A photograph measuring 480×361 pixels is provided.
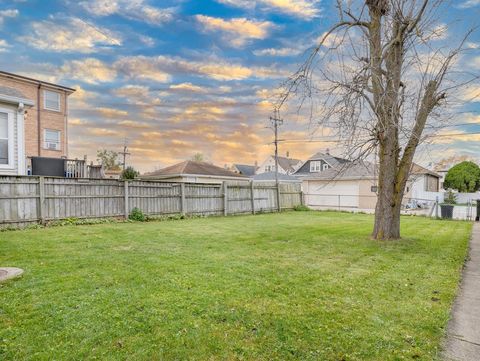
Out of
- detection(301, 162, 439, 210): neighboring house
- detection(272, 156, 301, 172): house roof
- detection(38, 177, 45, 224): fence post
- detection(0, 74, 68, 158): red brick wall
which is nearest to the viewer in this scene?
detection(38, 177, 45, 224): fence post

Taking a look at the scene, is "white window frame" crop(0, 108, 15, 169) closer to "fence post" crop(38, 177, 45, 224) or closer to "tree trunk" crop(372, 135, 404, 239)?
"fence post" crop(38, 177, 45, 224)

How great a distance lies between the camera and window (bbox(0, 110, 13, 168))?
10.0 metres

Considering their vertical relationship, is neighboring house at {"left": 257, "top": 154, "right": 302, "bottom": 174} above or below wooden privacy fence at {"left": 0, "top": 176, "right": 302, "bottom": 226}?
above

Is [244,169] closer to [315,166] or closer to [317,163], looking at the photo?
[315,166]

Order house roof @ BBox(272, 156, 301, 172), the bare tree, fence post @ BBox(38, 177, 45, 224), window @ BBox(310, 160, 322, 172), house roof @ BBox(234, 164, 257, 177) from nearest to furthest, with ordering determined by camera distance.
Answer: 1. the bare tree
2. fence post @ BBox(38, 177, 45, 224)
3. window @ BBox(310, 160, 322, 172)
4. house roof @ BBox(272, 156, 301, 172)
5. house roof @ BBox(234, 164, 257, 177)

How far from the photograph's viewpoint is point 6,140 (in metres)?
10.0

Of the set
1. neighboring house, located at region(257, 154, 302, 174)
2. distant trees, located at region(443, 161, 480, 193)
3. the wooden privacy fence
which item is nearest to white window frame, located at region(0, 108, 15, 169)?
the wooden privacy fence

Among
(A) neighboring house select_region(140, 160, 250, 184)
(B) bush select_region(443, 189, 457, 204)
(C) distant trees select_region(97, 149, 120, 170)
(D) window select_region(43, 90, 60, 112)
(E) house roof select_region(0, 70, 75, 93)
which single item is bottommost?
(B) bush select_region(443, 189, 457, 204)

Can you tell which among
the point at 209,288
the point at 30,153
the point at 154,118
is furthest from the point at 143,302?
the point at 30,153

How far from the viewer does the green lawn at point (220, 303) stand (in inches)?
101

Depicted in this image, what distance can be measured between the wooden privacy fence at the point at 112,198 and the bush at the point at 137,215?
15 cm

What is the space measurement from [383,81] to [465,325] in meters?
6.08

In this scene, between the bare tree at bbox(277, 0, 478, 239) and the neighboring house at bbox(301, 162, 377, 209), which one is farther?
the neighboring house at bbox(301, 162, 377, 209)

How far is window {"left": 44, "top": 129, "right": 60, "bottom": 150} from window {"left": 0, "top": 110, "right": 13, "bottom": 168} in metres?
11.5
